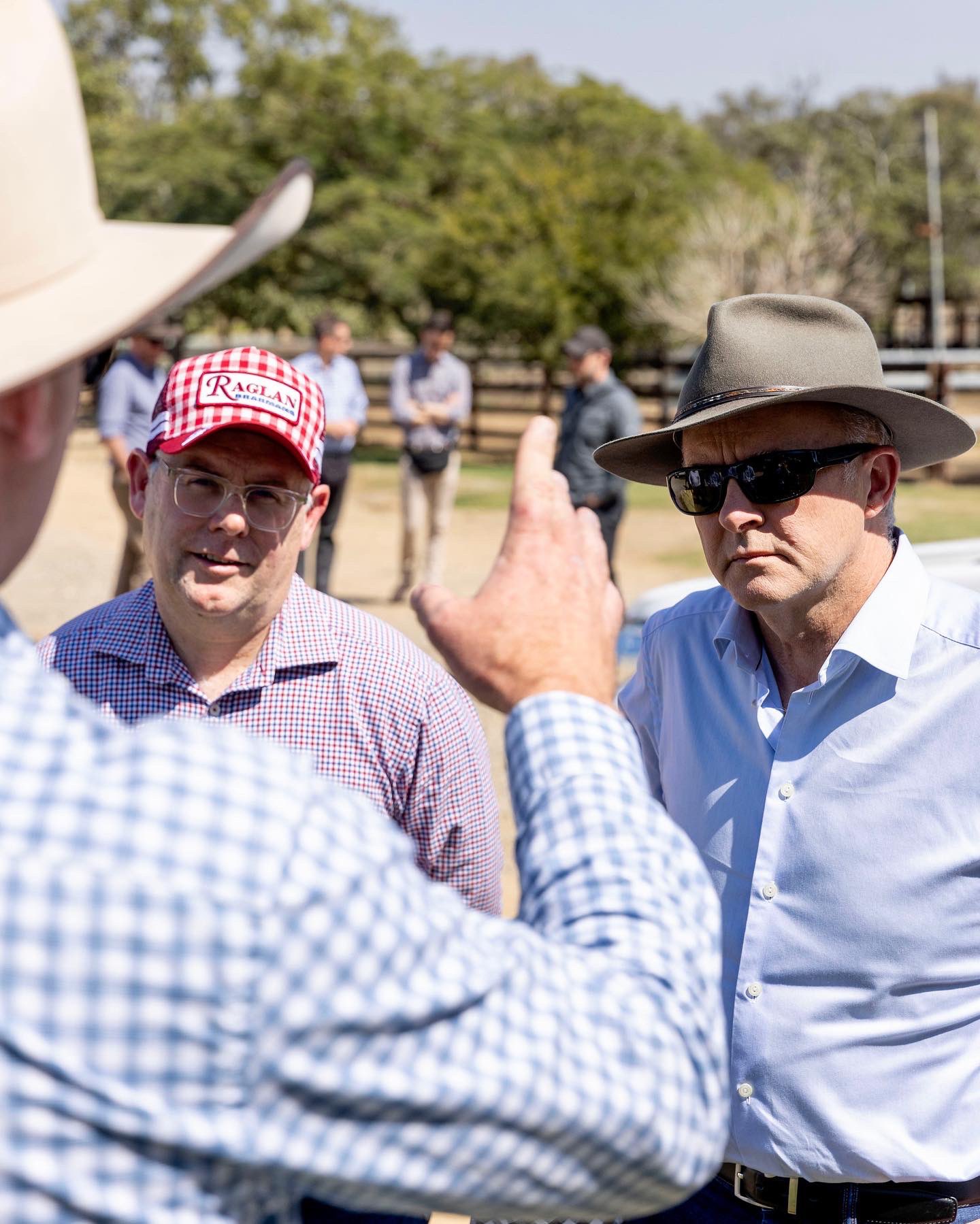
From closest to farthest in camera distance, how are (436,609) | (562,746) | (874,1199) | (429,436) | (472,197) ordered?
1. (562,746)
2. (436,609)
3. (874,1199)
4. (429,436)
5. (472,197)

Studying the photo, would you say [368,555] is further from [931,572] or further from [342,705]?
[342,705]

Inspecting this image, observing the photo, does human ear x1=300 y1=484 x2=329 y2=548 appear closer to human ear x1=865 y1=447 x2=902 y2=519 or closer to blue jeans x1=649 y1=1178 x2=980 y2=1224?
human ear x1=865 y1=447 x2=902 y2=519

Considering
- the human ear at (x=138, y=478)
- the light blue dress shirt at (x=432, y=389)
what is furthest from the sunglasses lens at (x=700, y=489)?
the light blue dress shirt at (x=432, y=389)

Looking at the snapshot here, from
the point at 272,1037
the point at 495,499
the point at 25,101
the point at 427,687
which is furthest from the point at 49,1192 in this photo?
the point at 495,499

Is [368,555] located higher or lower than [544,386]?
lower

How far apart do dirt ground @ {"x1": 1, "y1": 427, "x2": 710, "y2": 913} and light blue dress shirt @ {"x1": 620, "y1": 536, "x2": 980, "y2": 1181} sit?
4.03 m

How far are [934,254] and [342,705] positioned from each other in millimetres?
33562

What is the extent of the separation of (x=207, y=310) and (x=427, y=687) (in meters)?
28.3

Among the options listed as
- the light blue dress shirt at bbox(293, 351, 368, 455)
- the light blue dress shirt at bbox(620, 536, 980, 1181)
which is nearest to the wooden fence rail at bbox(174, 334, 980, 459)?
the light blue dress shirt at bbox(293, 351, 368, 455)

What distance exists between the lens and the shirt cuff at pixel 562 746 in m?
1.26

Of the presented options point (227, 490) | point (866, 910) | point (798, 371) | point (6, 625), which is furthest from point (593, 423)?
point (6, 625)

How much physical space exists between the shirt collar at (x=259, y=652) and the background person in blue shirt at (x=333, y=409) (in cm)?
723

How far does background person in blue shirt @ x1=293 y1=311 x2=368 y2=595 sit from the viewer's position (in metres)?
10.0

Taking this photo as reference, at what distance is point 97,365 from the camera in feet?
4.86
